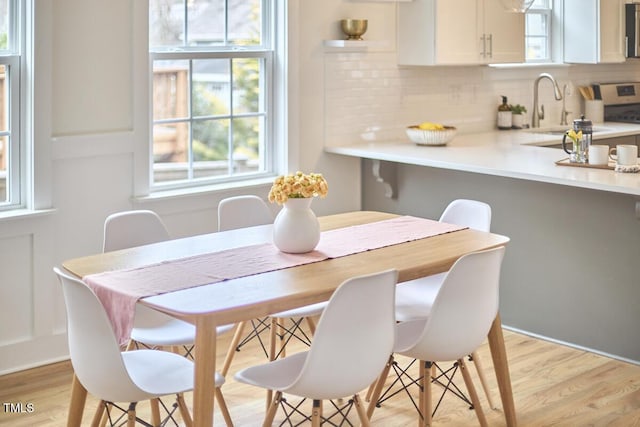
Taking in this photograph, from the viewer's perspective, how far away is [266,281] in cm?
309

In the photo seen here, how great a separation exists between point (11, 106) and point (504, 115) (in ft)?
11.3

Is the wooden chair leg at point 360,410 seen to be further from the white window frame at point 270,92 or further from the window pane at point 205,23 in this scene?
the window pane at point 205,23

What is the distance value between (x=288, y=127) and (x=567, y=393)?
2.15 m

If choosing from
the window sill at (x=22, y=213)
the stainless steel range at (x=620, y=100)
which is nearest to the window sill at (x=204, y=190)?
the window sill at (x=22, y=213)

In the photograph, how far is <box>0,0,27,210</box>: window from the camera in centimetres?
413

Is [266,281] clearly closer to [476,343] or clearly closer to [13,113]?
[476,343]

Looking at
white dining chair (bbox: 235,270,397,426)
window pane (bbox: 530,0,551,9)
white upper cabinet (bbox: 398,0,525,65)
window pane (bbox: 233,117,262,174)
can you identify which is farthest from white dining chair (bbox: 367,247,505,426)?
window pane (bbox: 530,0,551,9)

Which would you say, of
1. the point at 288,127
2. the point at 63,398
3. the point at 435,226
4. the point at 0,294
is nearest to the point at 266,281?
the point at 435,226

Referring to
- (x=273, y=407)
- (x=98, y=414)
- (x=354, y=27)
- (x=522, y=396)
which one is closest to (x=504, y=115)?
(x=354, y=27)

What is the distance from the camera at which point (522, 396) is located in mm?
4082

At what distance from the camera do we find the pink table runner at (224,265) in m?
2.93

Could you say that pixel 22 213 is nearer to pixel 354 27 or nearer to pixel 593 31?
pixel 354 27

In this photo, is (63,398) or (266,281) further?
(63,398)

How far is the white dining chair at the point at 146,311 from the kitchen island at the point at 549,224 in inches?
66.8
